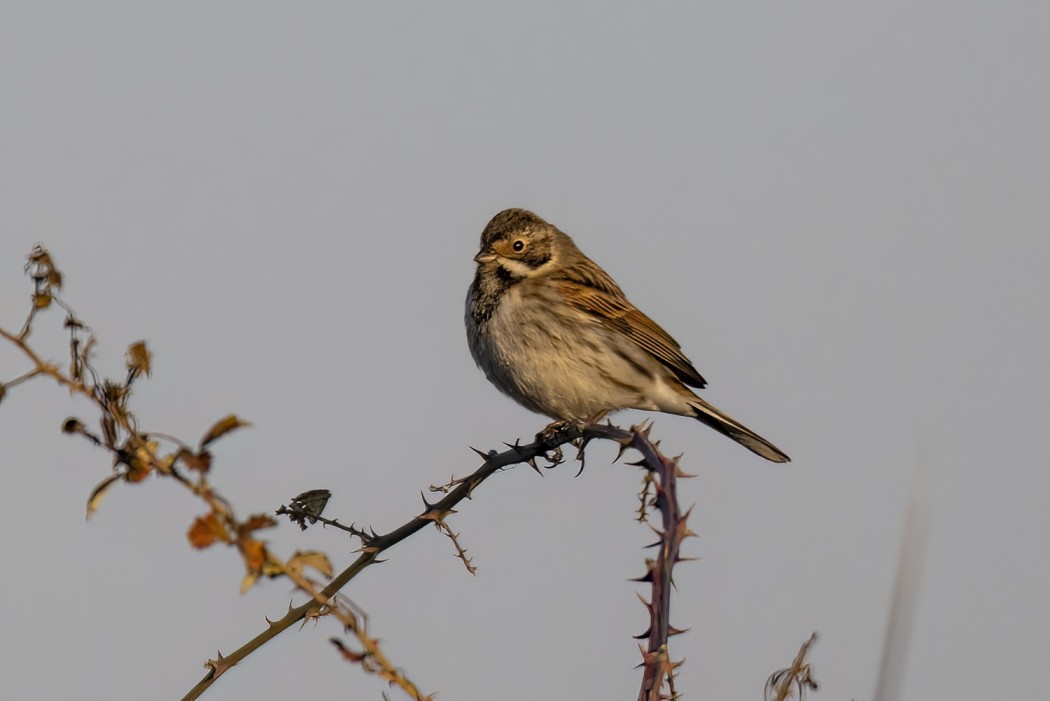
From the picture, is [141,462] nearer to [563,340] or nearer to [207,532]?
[207,532]

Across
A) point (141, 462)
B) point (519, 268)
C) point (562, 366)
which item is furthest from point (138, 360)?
point (519, 268)

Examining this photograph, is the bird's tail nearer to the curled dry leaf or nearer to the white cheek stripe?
the white cheek stripe

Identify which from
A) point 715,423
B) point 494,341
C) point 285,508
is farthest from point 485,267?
point 285,508

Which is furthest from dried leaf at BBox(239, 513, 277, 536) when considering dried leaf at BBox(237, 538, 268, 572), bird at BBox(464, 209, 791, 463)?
bird at BBox(464, 209, 791, 463)

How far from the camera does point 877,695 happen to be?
104 inches

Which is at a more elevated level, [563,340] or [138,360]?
[563,340]

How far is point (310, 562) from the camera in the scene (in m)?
2.04

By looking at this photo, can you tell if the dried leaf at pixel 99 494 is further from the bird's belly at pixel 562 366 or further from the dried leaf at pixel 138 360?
the bird's belly at pixel 562 366

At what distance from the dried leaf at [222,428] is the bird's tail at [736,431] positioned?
6.68 metres

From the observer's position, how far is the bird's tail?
27.8 ft

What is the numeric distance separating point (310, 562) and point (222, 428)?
23 centimetres

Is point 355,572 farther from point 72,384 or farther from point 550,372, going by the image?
point 550,372

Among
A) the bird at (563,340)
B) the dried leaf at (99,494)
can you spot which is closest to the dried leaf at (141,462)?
the dried leaf at (99,494)

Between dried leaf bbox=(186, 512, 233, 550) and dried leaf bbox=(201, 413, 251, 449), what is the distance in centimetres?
12
